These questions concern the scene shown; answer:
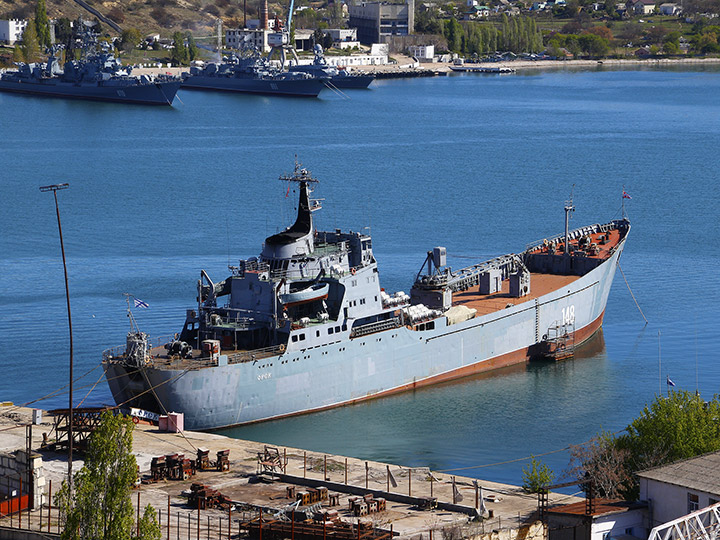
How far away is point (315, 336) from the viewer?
46.6m

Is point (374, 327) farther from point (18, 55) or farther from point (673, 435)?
point (18, 55)

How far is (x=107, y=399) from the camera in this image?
47500 mm

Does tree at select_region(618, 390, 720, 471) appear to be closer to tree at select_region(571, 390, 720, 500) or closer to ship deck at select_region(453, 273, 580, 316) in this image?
tree at select_region(571, 390, 720, 500)

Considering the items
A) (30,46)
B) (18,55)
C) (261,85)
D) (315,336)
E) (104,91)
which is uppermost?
(30,46)

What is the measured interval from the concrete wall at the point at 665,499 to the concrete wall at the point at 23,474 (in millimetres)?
14705

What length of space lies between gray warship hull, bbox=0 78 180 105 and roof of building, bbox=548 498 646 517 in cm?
12675

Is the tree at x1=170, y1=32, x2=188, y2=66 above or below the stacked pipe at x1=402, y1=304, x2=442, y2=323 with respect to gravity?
above

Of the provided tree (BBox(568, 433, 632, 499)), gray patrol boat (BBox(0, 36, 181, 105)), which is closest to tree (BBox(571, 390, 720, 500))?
tree (BBox(568, 433, 632, 499))

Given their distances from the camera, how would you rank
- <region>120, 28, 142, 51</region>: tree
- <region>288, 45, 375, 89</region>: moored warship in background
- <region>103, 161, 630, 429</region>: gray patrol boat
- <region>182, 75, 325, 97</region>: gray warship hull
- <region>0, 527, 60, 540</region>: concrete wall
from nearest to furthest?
<region>0, 527, 60, 540</region>: concrete wall → <region>103, 161, 630, 429</region>: gray patrol boat → <region>182, 75, 325, 97</region>: gray warship hull → <region>288, 45, 375, 89</region>: moored warship in background → <region>120, 28, 142, 51</region>: tree

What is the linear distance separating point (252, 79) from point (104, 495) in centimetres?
14808

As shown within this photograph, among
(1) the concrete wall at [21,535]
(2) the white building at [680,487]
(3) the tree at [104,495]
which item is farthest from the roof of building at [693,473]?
(1) the concrete wall at [21,535]

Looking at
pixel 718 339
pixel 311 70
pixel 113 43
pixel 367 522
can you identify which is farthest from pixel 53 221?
pixel 113 43

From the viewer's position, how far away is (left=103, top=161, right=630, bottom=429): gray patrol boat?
44406mm

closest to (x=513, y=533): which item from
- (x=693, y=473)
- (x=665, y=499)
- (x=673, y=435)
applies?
(x=665, y=499)
